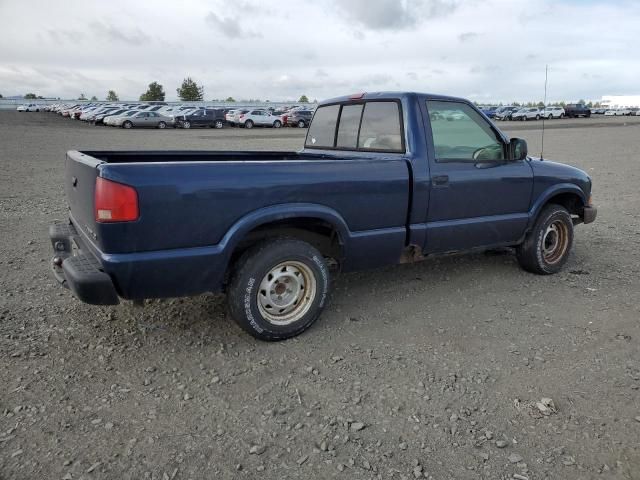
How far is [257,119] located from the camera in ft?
133

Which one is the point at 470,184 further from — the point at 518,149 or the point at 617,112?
the point at 617,112

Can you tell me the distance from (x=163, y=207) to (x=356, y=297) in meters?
2.20

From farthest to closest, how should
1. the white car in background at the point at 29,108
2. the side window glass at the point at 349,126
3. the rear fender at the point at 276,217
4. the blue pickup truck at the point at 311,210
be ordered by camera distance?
the white car in background at the point at 29,108
the side window glass at the point at 349,126
the rear fender at the point at 276,217
the blue pickup truck at the point at 311,210

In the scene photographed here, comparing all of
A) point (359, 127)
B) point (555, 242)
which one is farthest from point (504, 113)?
point (359, 127)

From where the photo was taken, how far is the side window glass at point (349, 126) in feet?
16.5

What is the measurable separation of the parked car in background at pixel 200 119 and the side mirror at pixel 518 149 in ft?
119

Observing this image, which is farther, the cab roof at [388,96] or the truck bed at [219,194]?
the cab roof at [388,96]

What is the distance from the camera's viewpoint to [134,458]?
2637 millimetres

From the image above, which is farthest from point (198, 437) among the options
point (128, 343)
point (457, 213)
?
point (457, 213)

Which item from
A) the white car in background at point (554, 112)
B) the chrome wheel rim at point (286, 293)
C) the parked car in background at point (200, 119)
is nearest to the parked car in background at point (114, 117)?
the parked car in background at point (200, 119)

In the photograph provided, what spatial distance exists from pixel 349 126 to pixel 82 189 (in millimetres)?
2565

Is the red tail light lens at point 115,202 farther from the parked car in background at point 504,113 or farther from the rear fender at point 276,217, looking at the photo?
the parked car in background at point 504,113

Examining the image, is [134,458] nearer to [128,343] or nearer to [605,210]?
[128,343]

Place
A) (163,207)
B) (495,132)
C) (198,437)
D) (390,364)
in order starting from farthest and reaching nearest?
(495,132)
(390,364)
(163,207)
(198,437)
